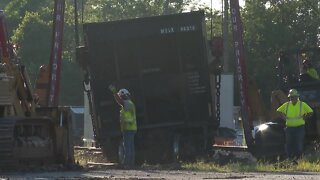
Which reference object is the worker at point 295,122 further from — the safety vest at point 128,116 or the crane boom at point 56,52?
the crane boom at point 56,52

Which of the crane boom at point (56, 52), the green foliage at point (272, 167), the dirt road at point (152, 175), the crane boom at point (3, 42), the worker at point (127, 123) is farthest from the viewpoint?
the crane boom at point (56, 52)

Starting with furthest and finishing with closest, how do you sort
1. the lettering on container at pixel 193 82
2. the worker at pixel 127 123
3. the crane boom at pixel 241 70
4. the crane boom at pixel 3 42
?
1. the crane boom at pixel 241 70
2. the lettering on container at pixel 193 82
3. the worker at pixel 127 123
4. the crane boom at pixel 3 42

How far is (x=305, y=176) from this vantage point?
15641 millimetres

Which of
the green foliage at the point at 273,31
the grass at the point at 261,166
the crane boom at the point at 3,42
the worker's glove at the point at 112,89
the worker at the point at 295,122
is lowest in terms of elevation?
the grass at the point at 261,166

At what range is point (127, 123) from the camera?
21.5 meters

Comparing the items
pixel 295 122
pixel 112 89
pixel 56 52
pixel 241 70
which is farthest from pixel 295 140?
pixel 56 52

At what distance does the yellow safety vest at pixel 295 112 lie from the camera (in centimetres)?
2056

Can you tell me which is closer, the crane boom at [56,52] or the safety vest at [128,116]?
the safety vest at [128,116]

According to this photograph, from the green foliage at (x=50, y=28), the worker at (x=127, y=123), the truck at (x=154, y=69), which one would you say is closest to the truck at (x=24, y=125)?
the worker at (x=127, y=123)

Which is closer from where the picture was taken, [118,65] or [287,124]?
[287,124]

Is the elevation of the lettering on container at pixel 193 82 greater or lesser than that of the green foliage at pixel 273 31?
lesser

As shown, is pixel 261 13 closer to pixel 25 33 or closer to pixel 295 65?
pixel 25 33

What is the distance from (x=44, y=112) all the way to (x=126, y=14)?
57.2 meters

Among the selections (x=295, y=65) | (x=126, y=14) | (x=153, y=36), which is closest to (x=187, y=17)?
(x=153, y=36)
